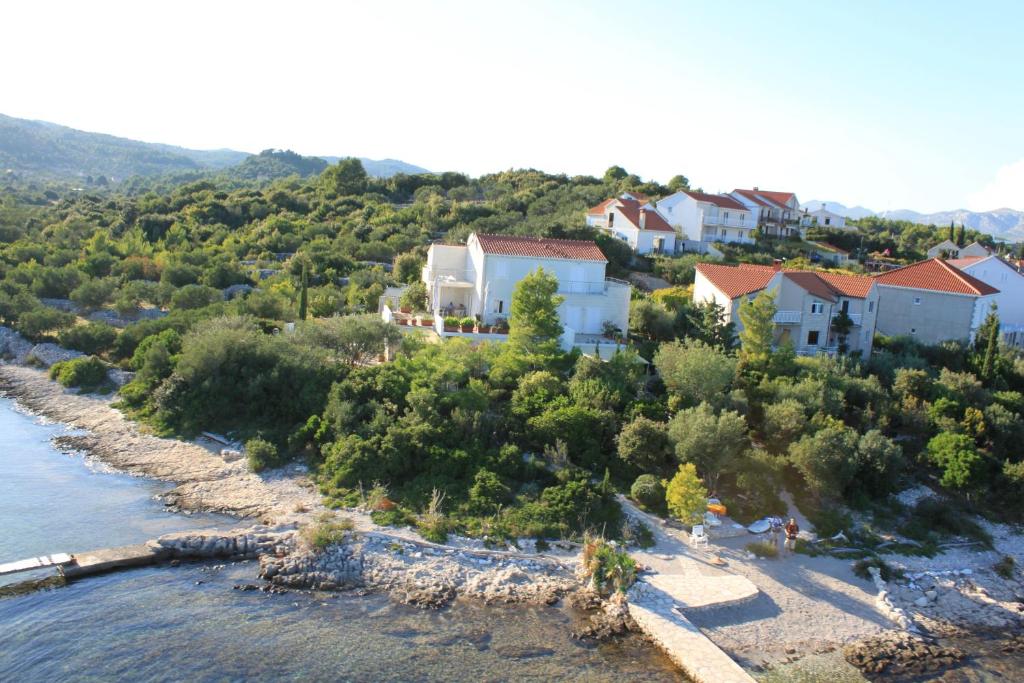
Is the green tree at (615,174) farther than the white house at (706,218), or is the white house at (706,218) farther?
the green tree at (615,174)

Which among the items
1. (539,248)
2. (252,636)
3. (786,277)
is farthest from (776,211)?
(252,636)

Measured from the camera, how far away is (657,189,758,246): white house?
6094 centimetres

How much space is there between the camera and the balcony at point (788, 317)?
3761 centimetres

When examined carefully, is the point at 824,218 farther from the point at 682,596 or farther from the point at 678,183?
the point at 682,596

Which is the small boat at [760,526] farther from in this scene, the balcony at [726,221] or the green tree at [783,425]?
the balcony at [726,221]

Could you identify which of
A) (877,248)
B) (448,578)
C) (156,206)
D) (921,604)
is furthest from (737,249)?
(156,206)

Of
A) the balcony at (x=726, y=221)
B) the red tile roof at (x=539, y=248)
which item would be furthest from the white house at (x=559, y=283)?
the balcony at (x=726, y=221)

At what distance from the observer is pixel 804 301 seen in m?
38.3

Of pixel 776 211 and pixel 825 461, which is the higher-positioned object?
pixel 776 211

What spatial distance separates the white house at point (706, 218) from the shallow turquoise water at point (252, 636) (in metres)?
46.3

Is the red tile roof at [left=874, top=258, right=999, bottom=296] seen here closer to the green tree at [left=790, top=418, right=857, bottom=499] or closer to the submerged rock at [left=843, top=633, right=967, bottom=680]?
the green tree at [left=790, top=418, right=857, bottom=499]

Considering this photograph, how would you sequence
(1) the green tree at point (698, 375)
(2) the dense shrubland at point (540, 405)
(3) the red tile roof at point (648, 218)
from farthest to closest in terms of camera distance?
(3) the red tile roof at point (648, 218) → (1) the green tree at point (698, 375) → (2) the dense shrubland at point (540, 405)

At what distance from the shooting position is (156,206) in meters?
74.3

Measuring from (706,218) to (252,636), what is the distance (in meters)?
51.8
